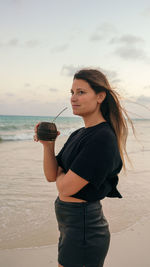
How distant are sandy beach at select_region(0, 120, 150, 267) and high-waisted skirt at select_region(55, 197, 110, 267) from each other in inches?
67.5

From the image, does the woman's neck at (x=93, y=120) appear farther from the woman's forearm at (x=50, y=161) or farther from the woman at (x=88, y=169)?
the woman's forearm at (x=50, y=161)

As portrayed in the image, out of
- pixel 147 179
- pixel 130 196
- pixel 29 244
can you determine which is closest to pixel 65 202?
pixel 29 244

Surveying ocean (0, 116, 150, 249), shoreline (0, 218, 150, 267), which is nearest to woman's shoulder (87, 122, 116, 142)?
ocean (0, 116, 150, 249)

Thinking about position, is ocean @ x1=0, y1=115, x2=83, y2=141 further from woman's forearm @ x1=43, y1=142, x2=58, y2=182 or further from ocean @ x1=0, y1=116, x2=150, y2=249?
woman's forearm @ x1=43, y1=142, x2=58, y2=182

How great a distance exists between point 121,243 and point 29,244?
124 centimetres

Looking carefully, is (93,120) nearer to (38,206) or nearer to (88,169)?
(88,169)

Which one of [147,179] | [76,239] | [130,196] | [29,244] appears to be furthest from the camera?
[147,179]

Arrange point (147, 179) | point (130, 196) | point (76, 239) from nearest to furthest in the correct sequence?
point (76, 239) → point (130, 196) → point (147, 179)

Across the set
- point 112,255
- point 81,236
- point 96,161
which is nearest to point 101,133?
point 96,161

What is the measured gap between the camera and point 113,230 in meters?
4.25

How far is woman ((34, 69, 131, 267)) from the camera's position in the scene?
66.1 inches

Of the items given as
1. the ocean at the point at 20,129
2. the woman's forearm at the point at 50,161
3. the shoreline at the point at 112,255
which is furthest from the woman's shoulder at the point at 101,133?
the ocean at the point at 20,129

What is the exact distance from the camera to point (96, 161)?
1653 millimetres

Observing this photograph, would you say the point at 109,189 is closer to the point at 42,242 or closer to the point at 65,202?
the point at 65,202
